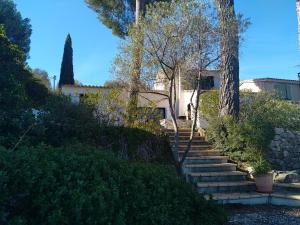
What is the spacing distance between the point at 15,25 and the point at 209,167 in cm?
1843

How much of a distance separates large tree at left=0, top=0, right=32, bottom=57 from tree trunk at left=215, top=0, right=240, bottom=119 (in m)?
15.1

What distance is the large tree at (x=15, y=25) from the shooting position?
72.9 ft

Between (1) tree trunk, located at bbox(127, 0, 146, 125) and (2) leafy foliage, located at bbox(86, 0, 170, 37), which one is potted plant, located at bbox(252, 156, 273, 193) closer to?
(1) tree trunk, located at bbox(127, 0, 146, 125)

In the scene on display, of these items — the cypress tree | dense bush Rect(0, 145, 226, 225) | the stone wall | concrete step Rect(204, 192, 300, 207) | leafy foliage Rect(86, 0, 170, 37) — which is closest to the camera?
dense bush Rect(0, 145, 226, 225)

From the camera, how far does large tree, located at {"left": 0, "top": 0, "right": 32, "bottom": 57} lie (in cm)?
2222

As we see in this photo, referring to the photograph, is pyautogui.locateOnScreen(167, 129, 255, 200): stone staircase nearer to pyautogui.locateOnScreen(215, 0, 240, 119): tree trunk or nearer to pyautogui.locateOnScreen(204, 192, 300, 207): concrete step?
pyautogui.locateOnScreen(204, 192, 300, 207): concrete step

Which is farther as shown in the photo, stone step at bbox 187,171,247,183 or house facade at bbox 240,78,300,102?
house facade at bbox 240,78,300,102

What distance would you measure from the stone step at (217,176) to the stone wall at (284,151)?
219 cm

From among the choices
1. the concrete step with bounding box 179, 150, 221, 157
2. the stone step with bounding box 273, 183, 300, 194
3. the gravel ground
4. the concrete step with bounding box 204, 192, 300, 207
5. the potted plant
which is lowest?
the gravel ground

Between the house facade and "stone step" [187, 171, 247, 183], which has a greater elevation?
the house facade

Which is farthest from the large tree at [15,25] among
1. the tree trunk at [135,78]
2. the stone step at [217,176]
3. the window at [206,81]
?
the stone step at [217,176]

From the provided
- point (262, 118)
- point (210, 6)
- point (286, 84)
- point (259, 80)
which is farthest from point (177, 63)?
point (286, 84)

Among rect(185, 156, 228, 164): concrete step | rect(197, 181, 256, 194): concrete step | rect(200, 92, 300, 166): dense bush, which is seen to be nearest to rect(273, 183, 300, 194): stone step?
rect(197, 181, 256, 194): concrete step

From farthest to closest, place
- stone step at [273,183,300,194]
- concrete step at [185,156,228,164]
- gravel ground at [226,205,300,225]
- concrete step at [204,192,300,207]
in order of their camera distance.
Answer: concrete step at [185,156,228,164]
stone step at [273,183,300,194]
concrete step at [204,192,300,207]
gravel ground at [226,205,300,225]
